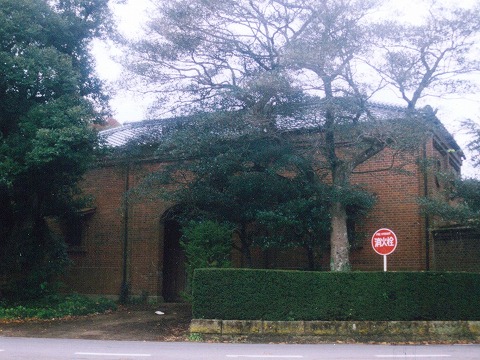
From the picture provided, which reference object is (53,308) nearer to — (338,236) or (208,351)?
(208,351)

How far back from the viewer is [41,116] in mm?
18750

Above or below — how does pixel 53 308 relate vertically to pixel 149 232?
below

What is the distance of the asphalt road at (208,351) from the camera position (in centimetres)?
1193

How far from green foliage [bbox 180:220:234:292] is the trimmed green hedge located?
2.36m

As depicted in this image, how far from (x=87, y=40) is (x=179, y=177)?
20.8 feet

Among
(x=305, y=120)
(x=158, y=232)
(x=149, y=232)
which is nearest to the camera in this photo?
(x=305, y=120)

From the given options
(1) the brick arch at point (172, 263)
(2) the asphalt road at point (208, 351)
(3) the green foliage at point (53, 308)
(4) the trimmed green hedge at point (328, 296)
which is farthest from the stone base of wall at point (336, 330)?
(1) the brick arch at point (172, 263)

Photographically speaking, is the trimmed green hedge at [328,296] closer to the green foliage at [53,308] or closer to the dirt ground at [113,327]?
the dirt ground at [113,327]

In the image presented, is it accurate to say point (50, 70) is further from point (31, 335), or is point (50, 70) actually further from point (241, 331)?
point (241, 331)

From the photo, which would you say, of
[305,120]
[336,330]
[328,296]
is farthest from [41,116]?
[336,330]

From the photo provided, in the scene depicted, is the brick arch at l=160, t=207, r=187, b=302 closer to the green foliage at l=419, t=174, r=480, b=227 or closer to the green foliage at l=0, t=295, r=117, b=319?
the green foliage at l=0, t=295, r=117, b=319

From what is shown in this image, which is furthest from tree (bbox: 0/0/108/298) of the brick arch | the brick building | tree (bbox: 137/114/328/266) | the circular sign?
the circular sign

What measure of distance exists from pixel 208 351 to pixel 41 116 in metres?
9.77

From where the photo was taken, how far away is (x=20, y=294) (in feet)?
71.5
